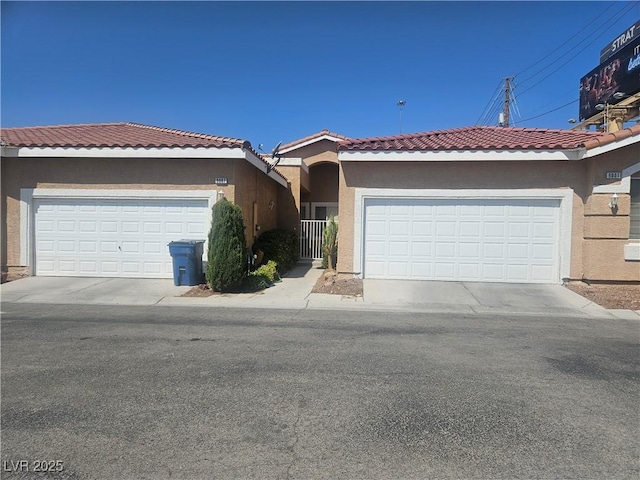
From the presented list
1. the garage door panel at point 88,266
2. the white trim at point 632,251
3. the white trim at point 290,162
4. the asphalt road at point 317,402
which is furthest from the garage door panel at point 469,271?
the garage door panel at point 88,266

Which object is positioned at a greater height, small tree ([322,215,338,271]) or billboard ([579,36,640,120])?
billboard ([579,36,640,120])

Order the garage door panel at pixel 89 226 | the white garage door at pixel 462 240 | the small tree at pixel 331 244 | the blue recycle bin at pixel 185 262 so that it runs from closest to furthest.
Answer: the blue recycle bin at pixel 185 262, the white garage door at pixel 462 240, the garage door panel at pixel 89 226, the small tree at pixel 331 244

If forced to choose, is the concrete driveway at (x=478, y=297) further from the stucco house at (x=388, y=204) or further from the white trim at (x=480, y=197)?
the white trim at (x=480, y=197)

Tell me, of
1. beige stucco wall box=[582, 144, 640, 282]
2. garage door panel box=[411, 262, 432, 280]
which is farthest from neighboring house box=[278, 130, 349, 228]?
beige stucco wall box=[582, 144, 640, 282]

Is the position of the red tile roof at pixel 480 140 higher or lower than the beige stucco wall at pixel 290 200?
higher

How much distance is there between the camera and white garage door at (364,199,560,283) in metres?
11.1

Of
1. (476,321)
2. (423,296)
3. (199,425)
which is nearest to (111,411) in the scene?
(199,425)

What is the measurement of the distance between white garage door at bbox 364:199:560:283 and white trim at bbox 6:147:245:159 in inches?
154

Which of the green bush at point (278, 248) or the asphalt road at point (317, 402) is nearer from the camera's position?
the asphalt road at point (317, 402)

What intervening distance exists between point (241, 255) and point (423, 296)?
424cm

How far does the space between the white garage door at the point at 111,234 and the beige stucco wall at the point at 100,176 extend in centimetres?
45

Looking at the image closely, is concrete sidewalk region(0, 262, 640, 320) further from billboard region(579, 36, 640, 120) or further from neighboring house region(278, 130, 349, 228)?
billboard region(579, 36, 640, 120)

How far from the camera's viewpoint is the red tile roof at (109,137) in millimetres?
11235

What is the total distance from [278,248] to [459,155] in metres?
6.09
